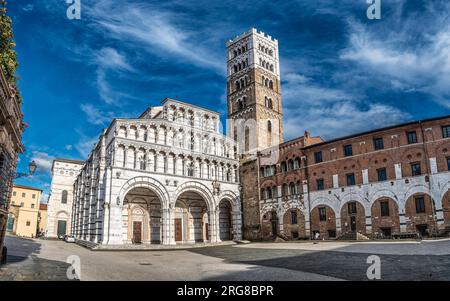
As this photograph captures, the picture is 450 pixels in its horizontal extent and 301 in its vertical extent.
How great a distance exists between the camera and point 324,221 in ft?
126

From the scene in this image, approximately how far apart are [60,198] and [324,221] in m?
52.9

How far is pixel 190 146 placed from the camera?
42344 millimetres

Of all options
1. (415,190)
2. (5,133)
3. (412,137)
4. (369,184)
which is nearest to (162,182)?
(369,184)

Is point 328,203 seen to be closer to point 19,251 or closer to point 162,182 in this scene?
point 162,182

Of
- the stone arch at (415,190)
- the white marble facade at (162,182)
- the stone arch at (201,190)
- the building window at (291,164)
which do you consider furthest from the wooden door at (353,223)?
the stone arch at (201,190)

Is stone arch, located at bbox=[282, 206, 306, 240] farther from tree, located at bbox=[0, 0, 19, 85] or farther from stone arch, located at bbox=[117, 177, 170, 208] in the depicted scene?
tree, located at bbox=[0, 0, 19, 85]

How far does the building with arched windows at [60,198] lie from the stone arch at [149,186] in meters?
37.0

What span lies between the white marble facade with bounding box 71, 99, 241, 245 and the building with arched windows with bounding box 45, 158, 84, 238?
18.8m

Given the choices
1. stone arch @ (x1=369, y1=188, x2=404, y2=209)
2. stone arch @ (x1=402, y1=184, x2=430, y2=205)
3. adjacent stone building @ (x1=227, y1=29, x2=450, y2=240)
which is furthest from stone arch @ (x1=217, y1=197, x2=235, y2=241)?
stone arch @ (x1=402, y1=184, x2=430, y2=205)

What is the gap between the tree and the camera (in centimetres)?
1644

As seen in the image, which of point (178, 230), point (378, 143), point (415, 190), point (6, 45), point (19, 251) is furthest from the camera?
point (178, 230)

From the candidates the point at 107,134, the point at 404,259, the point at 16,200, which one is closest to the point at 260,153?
the point at 107,134

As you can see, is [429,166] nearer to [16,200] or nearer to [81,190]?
[81,190]

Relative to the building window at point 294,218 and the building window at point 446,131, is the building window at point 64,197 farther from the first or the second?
the building window at point 446,131
